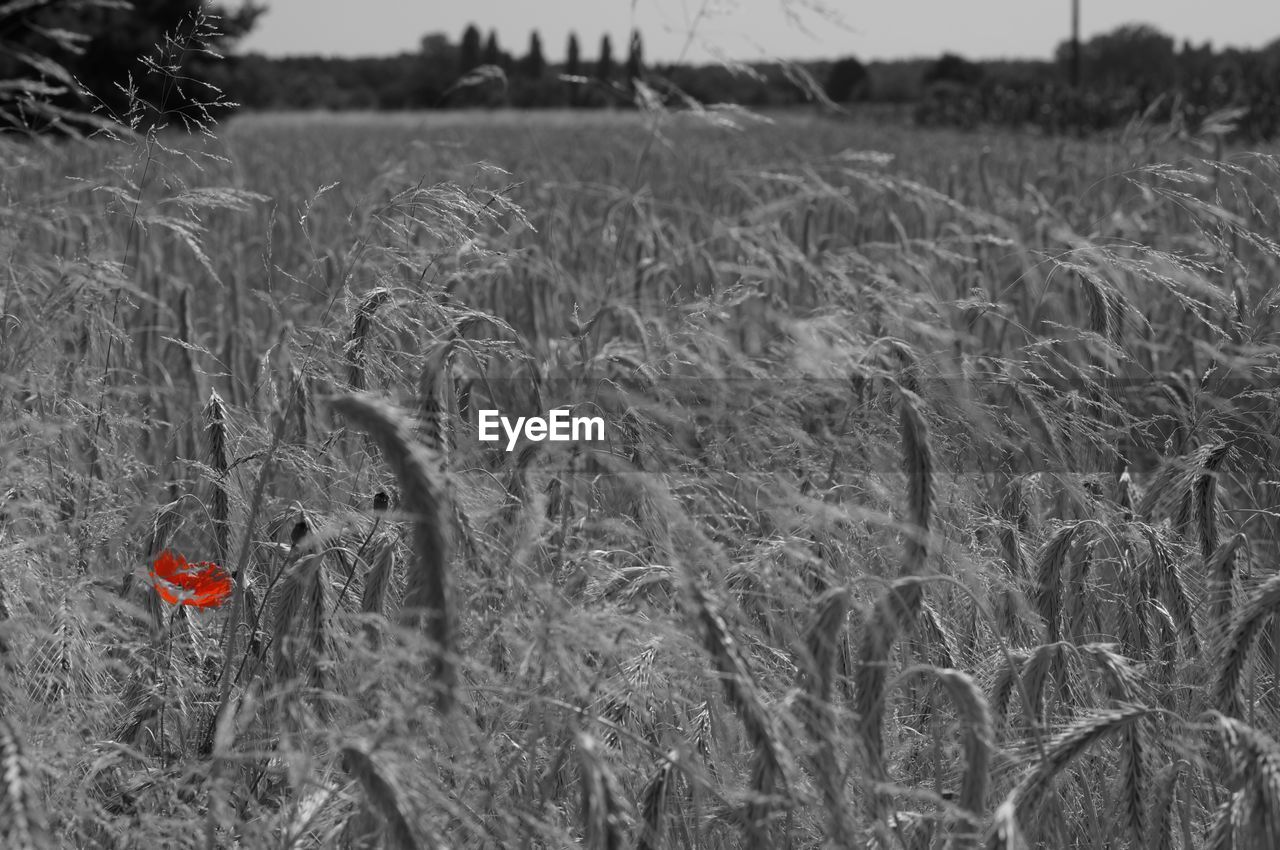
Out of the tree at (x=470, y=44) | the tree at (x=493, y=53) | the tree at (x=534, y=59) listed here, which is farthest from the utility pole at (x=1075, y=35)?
the tree at (x=470, y=44)

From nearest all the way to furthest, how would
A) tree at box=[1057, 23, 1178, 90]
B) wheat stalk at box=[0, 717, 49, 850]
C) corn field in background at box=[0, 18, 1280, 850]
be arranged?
wheat stalk at box=[0, 717, 49, 850] < corn field in background at box=[0, 18, 1280, 850] < tree at box=[1057, 23, 1178, 90]

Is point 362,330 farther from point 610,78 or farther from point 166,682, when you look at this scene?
point 610,78

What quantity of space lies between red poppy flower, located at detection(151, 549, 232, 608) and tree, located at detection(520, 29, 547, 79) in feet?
188

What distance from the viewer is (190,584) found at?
1.33 metres

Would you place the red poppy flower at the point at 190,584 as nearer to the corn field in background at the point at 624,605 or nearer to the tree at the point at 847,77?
the corn field in background at the point at 624,605

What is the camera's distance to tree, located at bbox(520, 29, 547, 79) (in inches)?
2322

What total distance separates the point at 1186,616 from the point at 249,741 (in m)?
1.07

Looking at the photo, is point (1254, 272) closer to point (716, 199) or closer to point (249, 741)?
point (716, 199)

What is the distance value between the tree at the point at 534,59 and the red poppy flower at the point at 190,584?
188 ft

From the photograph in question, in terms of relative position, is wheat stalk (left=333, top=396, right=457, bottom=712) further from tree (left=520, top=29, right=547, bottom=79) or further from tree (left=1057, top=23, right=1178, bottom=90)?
tree (left=1057, top=23, right=1178, bottom=90)

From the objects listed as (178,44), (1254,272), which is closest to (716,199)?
(1254,272)

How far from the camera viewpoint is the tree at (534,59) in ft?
193

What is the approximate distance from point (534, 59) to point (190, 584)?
68.2 metres

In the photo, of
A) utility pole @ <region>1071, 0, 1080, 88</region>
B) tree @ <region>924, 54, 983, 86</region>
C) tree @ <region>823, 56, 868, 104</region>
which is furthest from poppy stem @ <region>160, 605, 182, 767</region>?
tree @ <region>924, 54, 983, 86</region>
